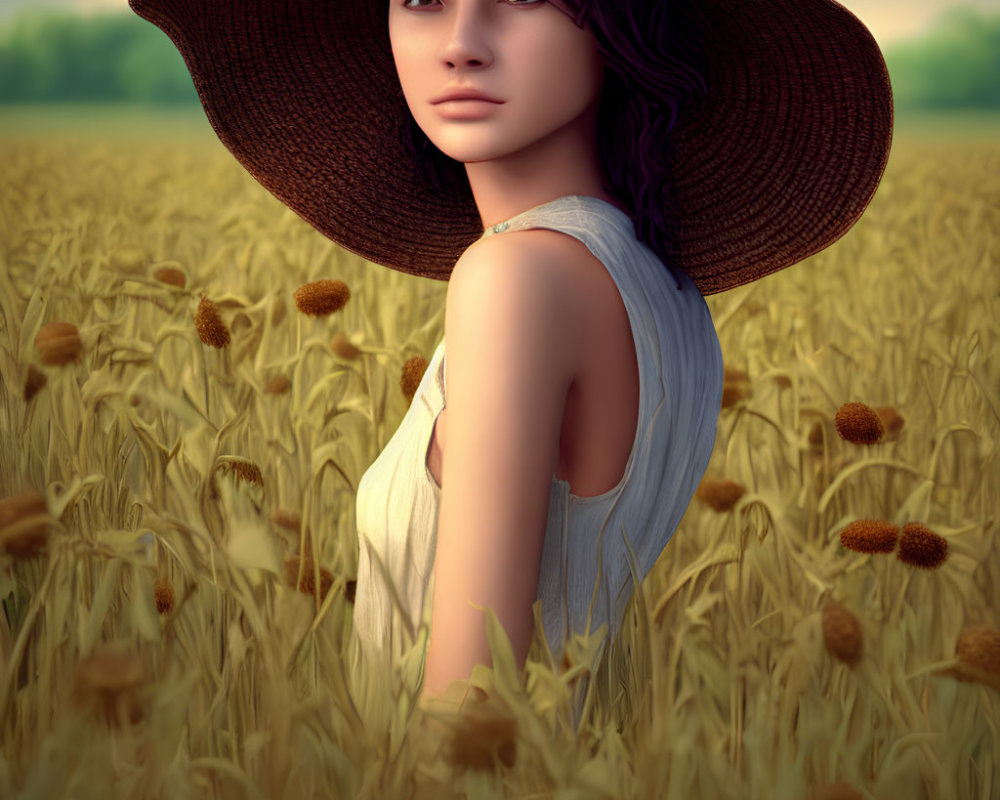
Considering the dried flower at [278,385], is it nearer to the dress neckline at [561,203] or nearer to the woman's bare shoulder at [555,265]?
the dress neckline at [561,203]

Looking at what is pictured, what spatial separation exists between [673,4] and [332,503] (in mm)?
926

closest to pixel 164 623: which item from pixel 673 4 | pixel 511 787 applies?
pixel 511 787

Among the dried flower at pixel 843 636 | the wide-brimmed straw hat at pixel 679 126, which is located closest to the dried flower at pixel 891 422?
the wide-brimmed straw hat at pixel 679 126

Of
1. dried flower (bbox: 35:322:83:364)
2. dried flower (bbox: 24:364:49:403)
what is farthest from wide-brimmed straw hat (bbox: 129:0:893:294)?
dried flower (bbox: 24:364:49:403)

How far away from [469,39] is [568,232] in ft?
0.65

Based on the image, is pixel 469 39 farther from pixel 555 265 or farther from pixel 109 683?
pixel 109 683

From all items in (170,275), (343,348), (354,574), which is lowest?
(354,574)

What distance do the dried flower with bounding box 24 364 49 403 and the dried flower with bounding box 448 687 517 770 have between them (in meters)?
1.06

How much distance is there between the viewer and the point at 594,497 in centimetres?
99

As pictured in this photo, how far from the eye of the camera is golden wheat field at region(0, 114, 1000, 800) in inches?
29.8

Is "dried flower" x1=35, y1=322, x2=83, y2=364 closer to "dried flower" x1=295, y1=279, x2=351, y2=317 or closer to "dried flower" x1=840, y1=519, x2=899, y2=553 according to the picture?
"dried flower" x1=295, y1=279, x2=351, y2=317

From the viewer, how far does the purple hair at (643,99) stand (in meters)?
1.00

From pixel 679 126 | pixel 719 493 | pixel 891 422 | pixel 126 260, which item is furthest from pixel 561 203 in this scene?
pixel 126 260

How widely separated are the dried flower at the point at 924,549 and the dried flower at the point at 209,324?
894 mm
